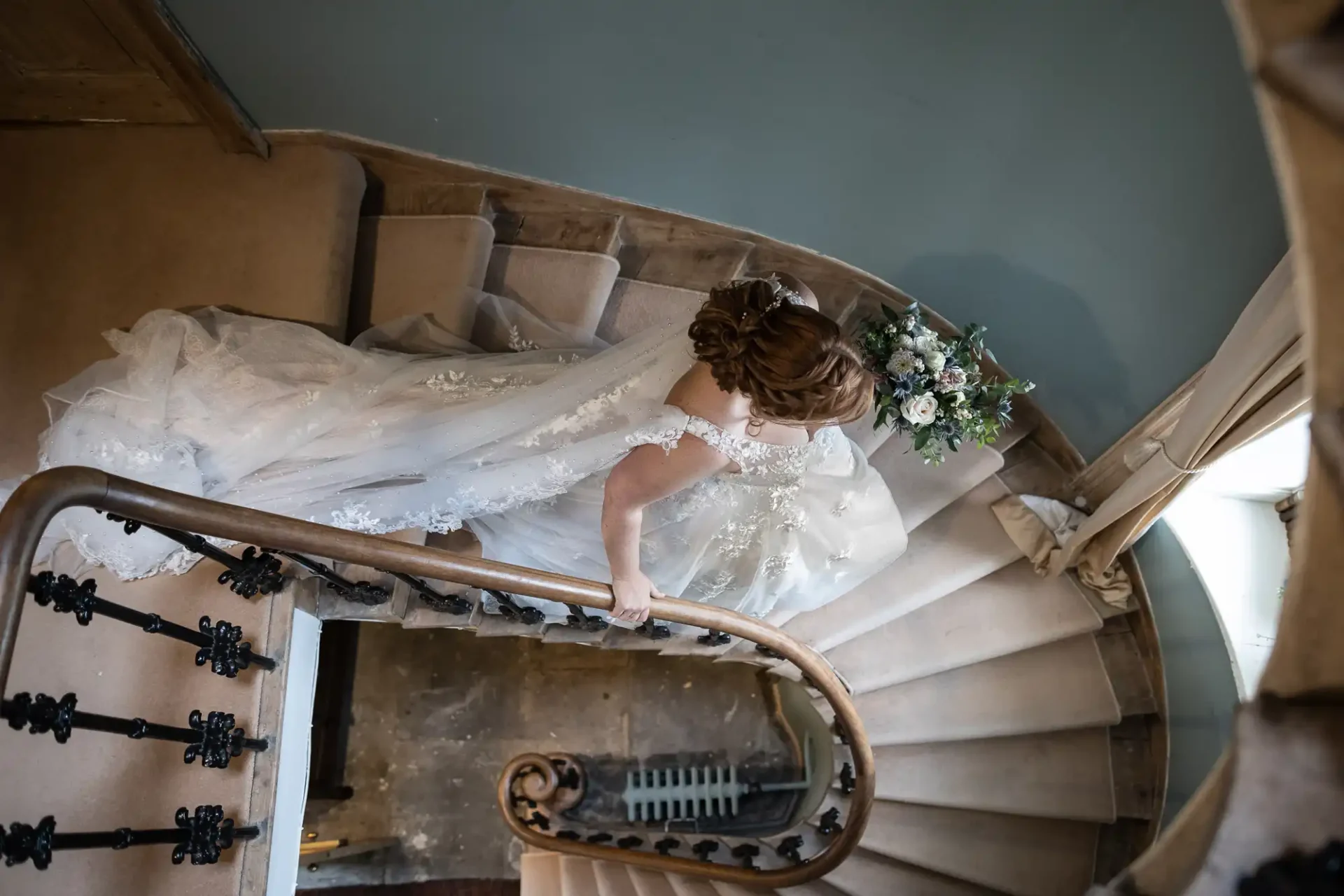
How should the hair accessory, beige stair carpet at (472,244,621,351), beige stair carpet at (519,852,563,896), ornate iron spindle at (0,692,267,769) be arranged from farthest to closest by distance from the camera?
1. beige stair carpet at (519,852,563,896)
2. beige stair carpet at (472,244,621,351)
3. the hair accessory
4. ornate iron spindle at (0,692,267,769)

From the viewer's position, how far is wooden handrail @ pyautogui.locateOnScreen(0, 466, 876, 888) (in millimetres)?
1273

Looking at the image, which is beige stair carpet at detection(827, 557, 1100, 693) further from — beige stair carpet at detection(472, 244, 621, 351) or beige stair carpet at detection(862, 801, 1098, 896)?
beige stair carpet at detection(472, 244, 621, 351)

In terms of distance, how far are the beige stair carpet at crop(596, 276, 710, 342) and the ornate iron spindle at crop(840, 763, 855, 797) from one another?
2045 millimetres

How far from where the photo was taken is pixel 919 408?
234 cm

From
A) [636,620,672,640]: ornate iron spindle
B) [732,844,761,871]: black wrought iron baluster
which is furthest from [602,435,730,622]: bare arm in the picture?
[732,844,761,871]: black wrought iron baluster

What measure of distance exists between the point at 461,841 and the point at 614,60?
3.75 metres

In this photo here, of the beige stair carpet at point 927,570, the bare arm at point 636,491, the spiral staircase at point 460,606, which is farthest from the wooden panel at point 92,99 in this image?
the beige stair carpet at point 927,570

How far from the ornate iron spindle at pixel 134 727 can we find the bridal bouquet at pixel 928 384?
78.7 inches

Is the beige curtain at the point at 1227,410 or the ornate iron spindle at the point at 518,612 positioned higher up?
the beige curtain at the point at 1227,410

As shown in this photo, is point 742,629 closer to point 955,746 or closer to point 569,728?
point 955,746

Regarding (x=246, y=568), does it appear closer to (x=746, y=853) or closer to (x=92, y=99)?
(x=92, y=99)

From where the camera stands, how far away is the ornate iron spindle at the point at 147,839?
1426 millimetres

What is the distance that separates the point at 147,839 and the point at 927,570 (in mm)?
2630

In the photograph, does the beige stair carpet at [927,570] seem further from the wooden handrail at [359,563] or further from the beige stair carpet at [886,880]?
the beige stair carpet at [886,880]
